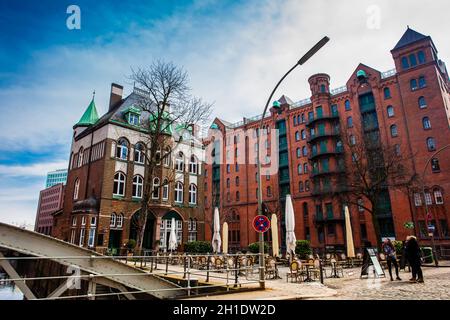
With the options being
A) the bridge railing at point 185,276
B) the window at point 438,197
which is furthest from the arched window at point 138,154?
the window at point 438,197

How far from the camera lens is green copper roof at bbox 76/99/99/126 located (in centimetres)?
3669

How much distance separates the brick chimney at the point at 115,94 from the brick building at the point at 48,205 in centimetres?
9172

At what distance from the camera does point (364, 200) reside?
39.0m

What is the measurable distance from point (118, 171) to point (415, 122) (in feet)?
119

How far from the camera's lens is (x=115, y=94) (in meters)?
36.7

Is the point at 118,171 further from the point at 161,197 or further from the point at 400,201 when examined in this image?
the point at 400,201

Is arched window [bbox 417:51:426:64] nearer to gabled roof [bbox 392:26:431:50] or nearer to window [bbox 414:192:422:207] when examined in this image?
gabled roof [bbox 392:26:431:50]

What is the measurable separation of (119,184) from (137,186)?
6.85ft

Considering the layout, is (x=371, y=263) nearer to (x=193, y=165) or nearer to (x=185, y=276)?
(x=185, y=276)

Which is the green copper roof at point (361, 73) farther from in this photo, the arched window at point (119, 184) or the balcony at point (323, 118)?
the arched window at point (119, 184)

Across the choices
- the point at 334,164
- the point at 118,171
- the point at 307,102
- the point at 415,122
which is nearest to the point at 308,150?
the point at 334,164

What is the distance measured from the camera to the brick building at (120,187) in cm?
2666
